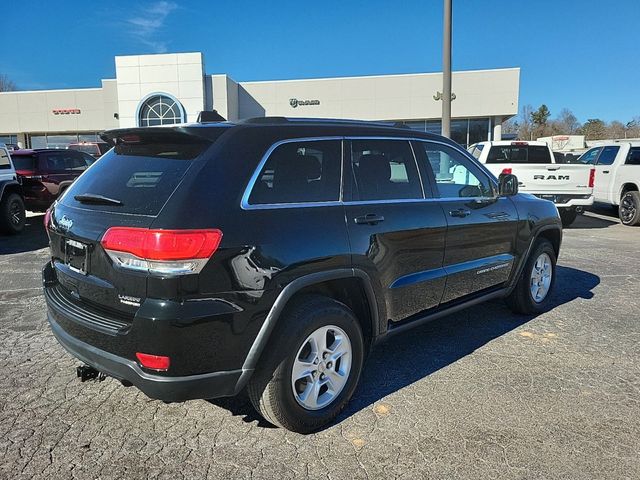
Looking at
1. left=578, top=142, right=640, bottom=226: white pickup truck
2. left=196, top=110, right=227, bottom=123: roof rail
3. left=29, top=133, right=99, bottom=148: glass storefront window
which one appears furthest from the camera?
left=29, top=133, right=99, bottom=148: glass storefront window

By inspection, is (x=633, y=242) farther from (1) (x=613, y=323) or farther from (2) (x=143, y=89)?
(2) (x=143, y=89)

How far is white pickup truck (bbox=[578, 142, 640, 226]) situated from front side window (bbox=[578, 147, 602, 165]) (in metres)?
0.18

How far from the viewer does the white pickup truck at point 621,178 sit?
38.9ft

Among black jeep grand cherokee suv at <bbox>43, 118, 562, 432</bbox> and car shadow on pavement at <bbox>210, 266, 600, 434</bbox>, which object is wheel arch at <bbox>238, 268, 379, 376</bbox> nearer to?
black jeep grand cherokee suv at <bbox>43, 118, 562, 432</bbox>

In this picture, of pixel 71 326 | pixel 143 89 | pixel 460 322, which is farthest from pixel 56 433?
pixel 143 89

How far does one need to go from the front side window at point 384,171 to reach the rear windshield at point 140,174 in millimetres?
1048

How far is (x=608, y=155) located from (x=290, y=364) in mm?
12875

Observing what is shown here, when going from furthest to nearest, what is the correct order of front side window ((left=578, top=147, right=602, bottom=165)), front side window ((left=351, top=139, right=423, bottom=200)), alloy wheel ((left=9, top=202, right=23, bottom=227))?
front side window ((left=578, top=147, right=602, bottom=165)), alloy wheel ((left=9, top=202, right=23, bottom=227)), front side window ((left=351, top=139, right=423, bottom=200))

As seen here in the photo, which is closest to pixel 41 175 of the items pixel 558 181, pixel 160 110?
pixel 558 181

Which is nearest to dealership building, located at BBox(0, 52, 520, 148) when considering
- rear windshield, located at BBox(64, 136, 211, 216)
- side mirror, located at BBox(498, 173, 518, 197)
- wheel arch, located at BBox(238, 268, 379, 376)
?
side mirror, located at BBox(498, 173, 518, 197)

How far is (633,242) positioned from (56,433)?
10.1 meters

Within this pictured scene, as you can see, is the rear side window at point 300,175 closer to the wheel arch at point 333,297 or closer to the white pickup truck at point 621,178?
the wheel arch at point 333,297

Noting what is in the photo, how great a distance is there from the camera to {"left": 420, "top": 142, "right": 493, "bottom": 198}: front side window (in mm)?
4023

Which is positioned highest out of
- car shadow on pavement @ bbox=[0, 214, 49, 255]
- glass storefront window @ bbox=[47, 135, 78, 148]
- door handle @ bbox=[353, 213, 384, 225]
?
glass storefront window @ bbox=[47, 135, 78, 148]
